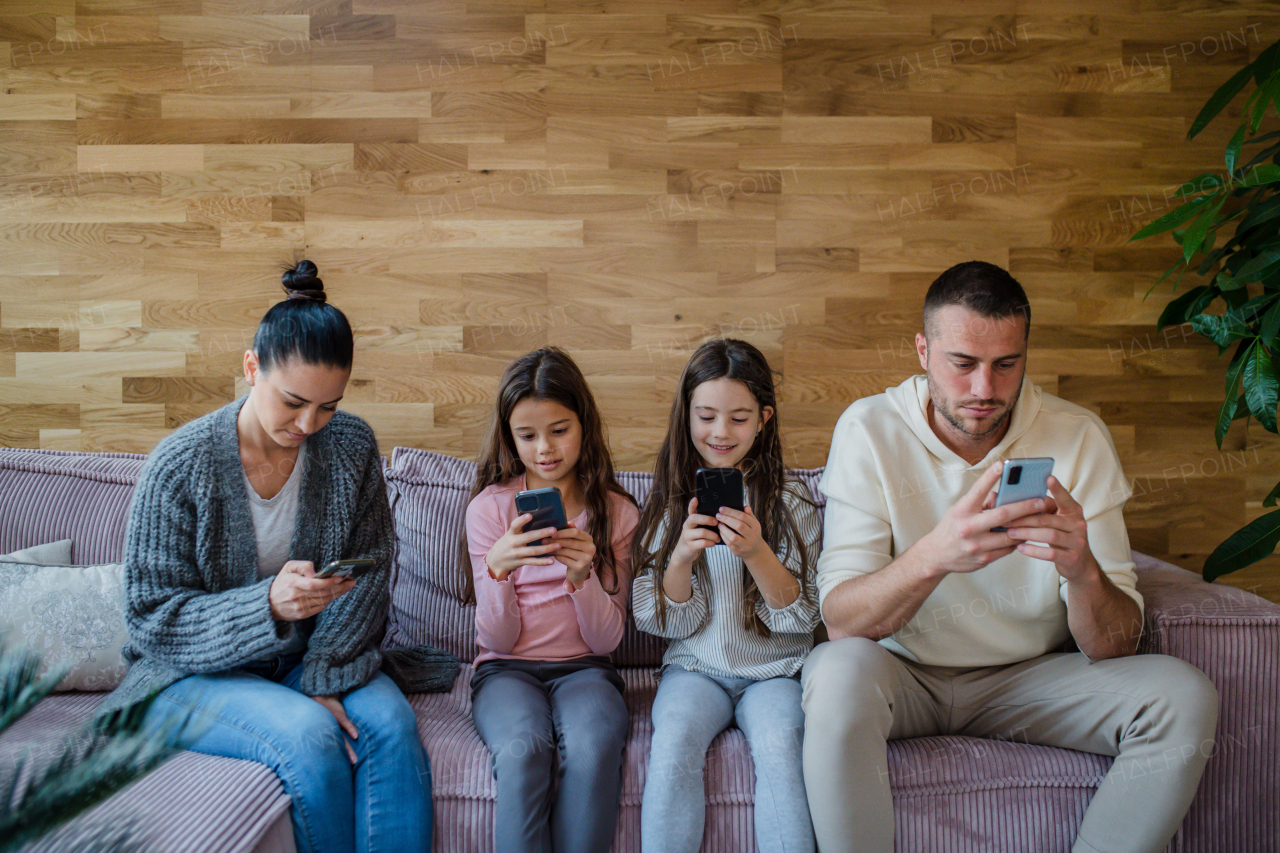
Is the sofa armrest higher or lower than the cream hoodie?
lower

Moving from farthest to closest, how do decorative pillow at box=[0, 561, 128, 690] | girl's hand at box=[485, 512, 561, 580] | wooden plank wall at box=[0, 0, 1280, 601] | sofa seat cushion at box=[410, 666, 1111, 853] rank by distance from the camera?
1. wooden plank wall at box=[0, 0, 1280, 601]
2. decorative pillow at box=[0, 561, 128, 690]
3. girl's hand at box=[485, 512, 561, 580]
4. sofa seat cushion at box=[410, 666, 1111, 853]

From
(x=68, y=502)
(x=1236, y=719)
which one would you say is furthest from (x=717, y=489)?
(x=68, y=502)

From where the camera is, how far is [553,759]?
132 centimetres

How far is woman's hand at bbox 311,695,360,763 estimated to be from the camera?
1.30m

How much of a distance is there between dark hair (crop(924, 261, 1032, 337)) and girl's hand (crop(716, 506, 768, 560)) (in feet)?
1.75

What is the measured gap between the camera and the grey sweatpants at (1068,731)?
119 centimetres

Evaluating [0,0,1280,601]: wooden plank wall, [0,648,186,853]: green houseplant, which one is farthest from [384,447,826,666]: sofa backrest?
[0,648,186,853]: green houseplant

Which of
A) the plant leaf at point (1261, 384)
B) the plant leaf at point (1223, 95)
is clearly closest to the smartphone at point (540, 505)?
the plant leaf at point (1261, 384)

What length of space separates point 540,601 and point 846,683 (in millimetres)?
629

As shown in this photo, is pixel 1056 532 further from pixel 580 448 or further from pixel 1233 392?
pixel 1233 392

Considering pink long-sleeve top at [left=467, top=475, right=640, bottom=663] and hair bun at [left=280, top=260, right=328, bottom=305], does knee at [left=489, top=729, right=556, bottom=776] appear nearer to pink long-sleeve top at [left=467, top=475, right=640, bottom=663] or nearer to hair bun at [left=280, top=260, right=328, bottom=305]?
pink long-sleeve top at [left=467, top=475, right=640, bottom=663]

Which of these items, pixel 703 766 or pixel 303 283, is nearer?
pixel 703 766

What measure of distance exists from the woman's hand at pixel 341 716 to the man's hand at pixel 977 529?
1.02 meters

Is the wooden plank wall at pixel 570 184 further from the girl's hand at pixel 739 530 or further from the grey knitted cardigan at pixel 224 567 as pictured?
the girl's hand at pixel 739 530
